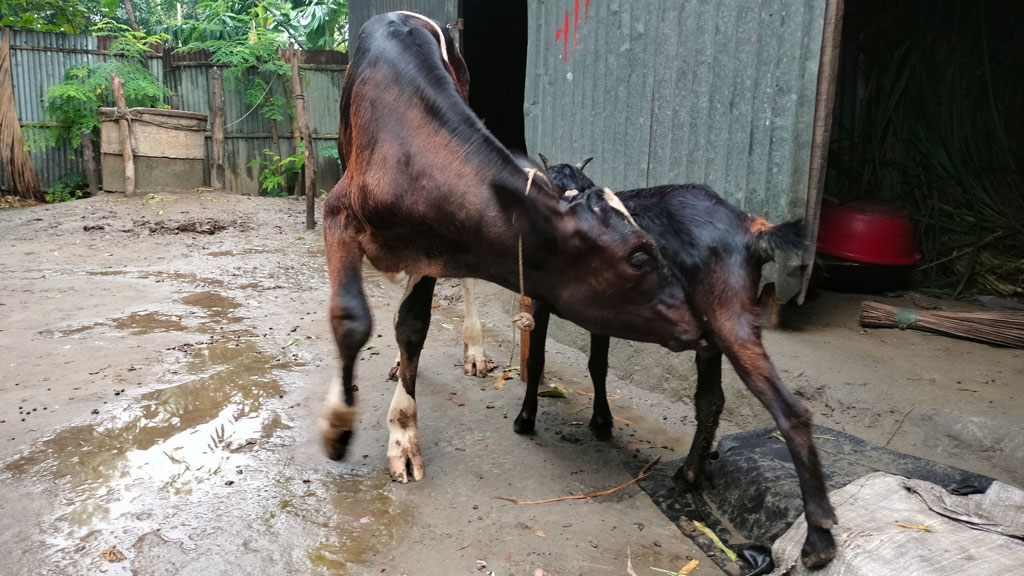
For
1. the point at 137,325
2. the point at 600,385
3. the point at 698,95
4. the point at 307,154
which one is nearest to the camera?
the point at 600,385

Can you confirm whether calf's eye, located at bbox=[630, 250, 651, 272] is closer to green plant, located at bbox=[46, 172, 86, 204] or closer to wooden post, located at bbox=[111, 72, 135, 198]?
wooden post, located at bbox=[111, 72, 135, 198]

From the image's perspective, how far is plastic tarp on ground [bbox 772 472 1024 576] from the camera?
6.36 ft

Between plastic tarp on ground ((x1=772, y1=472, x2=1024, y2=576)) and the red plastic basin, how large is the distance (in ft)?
8.18

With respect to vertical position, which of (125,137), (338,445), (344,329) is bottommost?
(338,445)

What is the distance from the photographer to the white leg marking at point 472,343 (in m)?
4.51

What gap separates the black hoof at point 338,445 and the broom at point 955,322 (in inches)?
122

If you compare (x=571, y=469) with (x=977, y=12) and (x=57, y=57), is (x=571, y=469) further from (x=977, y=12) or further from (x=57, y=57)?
(x=57, y=57)

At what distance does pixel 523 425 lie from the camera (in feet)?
11.7

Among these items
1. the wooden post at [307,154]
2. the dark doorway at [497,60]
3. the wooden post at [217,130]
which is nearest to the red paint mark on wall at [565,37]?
the dark doorway at [497,60]

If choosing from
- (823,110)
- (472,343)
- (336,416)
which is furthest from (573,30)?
(336,416)

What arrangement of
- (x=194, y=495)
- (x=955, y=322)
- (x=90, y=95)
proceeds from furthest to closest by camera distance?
(x=90, y=95) < (x=955, y=322) < (x=194, y=495)

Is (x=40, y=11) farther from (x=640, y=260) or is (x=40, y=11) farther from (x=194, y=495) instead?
(x=640, y=260)

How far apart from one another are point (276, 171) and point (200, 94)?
2.08 metres

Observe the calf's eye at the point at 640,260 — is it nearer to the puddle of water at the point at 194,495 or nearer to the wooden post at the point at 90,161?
the puddle of water at the point at 194,495
